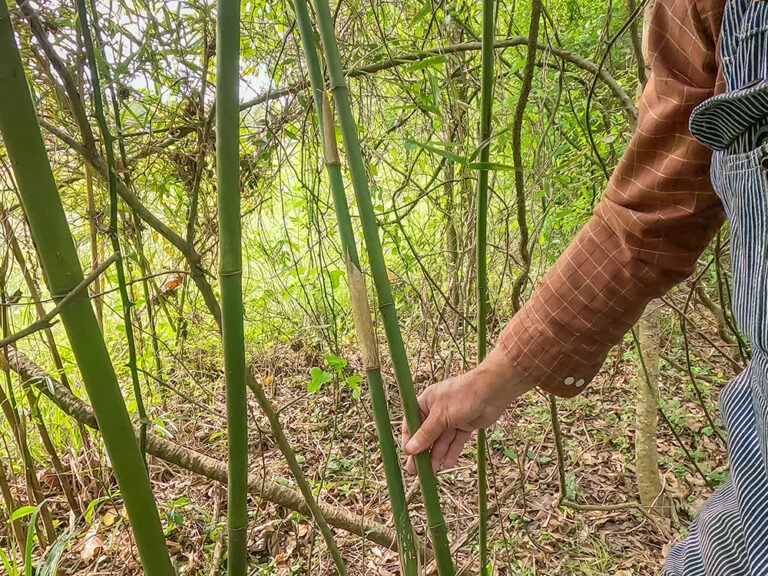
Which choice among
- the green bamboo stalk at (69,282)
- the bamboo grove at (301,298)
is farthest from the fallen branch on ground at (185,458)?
the green bamboo stalk at (69,282)

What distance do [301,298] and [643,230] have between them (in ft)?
6.85

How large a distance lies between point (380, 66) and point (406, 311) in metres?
1.76

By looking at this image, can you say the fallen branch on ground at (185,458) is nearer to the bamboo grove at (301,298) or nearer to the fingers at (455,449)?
the bamboo grove at (301,298)

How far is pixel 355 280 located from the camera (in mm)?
599

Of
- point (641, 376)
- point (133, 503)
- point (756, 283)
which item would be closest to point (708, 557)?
point (756, 283)

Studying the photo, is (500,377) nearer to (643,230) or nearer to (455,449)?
(455,449)

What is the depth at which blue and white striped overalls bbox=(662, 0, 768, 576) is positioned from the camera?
18.3 inches

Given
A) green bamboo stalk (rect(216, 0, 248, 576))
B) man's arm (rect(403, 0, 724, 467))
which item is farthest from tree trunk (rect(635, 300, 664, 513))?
green bamboo stalk (rect(216, 0, 248, 576))

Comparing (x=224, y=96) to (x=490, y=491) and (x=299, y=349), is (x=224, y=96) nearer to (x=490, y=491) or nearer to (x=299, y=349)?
(x=490, y=491)

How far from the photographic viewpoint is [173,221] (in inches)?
83.4

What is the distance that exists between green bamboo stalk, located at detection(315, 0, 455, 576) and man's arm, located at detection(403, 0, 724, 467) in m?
0.04

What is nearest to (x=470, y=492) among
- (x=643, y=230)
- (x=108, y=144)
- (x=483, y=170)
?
(x=643, y=230)

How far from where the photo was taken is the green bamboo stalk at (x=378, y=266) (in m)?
0.59

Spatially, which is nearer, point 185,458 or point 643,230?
point 643,230
